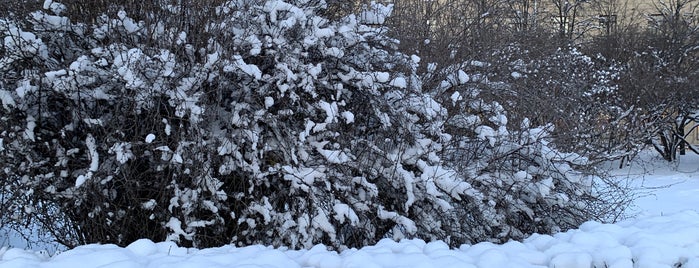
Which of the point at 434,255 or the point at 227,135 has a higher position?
the point at 227,135

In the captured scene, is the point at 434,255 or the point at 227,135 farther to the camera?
the point at 227,135

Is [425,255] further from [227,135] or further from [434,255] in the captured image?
[227,135]

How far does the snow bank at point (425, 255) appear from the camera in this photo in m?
2.91

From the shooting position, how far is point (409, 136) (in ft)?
15.8

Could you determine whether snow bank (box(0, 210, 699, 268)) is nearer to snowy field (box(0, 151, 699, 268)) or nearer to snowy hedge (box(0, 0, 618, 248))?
snowy field (box(0, 151, 699, 268))

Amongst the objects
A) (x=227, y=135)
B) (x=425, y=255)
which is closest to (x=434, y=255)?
(x=425, y=255)

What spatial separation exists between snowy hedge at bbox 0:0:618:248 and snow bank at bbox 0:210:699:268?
35.0 inches

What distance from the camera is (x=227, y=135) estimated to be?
4.24m

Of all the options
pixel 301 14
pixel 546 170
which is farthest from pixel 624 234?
pixel 301 14

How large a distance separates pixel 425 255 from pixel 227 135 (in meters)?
1.69

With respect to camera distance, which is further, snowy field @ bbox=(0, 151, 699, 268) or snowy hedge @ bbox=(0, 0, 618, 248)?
snowy hedge @ bbox=(0, 0, 618, 248)

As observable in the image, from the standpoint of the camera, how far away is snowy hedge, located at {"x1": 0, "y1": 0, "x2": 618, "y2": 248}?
4.15 m

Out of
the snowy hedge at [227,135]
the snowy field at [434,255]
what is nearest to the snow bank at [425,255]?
the snowy field at [434,255]

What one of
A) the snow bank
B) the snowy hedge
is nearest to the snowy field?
the snow bank
